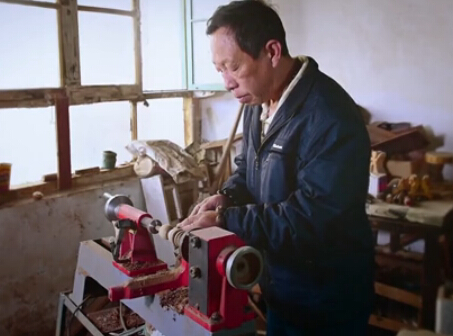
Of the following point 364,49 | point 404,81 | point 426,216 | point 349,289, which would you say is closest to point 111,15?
point 364,49

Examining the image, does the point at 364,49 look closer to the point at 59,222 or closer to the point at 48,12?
the point at 48,12

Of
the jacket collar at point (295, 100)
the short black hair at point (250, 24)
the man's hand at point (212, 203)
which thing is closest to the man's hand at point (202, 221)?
the man's hand at point (212, 203)

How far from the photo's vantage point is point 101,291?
1.73 metres

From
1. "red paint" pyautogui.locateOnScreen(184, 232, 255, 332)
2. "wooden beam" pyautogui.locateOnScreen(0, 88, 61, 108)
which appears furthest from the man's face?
"wooden beam" pyautogui.locateOnScreen(0, 88, 61, 108)

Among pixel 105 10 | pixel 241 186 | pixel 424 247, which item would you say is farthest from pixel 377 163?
pixel 105 10

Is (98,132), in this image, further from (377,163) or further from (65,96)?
(377,163)

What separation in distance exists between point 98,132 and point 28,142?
43cm

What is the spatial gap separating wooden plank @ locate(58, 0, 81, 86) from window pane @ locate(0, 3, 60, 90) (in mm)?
32

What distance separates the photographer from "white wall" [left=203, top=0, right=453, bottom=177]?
8.95 ft

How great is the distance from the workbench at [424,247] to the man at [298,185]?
97cm

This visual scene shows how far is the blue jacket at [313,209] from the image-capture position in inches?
48.6

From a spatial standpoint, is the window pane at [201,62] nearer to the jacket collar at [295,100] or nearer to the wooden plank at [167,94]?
the wooden plank at [167,94]

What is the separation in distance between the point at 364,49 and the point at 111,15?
143 cm

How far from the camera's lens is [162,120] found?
3.40 metres
